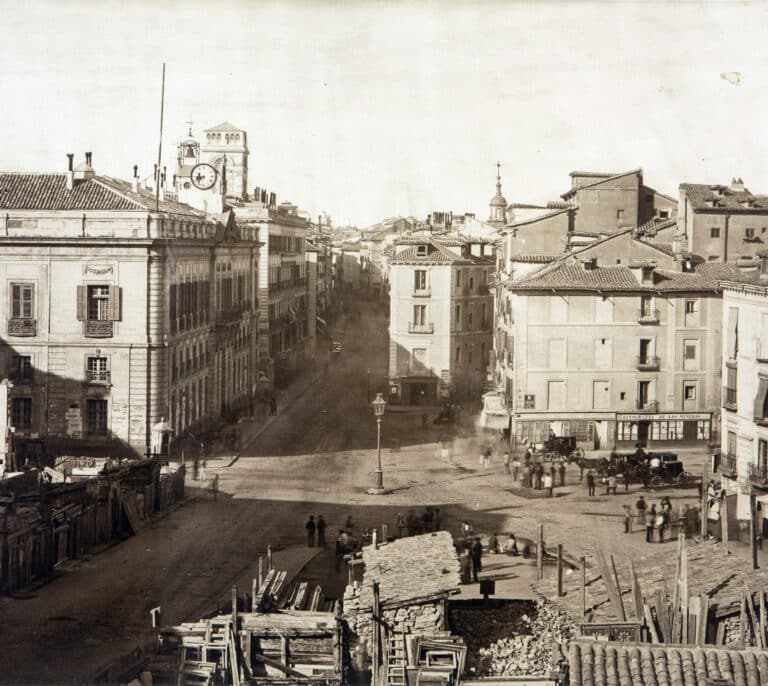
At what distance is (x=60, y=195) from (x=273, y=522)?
63.0 feet

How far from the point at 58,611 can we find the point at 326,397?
157 ft

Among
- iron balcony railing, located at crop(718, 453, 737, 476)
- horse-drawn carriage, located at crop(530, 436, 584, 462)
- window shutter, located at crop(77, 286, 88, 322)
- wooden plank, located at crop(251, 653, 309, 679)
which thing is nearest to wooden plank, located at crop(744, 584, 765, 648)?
wooden plank, located at crop(251, 653, 309, 679)

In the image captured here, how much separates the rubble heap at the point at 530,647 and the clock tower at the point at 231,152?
73.7m

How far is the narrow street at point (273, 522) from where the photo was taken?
90.3 ft

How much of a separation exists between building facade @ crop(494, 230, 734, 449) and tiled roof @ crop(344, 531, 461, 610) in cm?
2858

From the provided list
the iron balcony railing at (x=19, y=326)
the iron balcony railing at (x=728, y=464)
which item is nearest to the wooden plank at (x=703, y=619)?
the iron balcony railing at (x=728, y=464)

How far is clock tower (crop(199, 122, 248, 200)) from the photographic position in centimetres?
9788

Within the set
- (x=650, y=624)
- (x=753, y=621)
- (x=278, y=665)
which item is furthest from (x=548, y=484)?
(x=278, y=665)

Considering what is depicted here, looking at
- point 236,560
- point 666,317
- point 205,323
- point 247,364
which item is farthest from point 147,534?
point 247,364

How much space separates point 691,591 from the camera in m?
24.9

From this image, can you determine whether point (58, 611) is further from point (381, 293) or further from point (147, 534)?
point (381, 293)

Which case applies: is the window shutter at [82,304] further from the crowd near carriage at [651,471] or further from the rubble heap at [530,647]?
the rubble heap at [530,647]

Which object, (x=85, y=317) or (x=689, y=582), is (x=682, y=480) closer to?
(x=689, y=582)

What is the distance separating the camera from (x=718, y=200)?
64062mm
